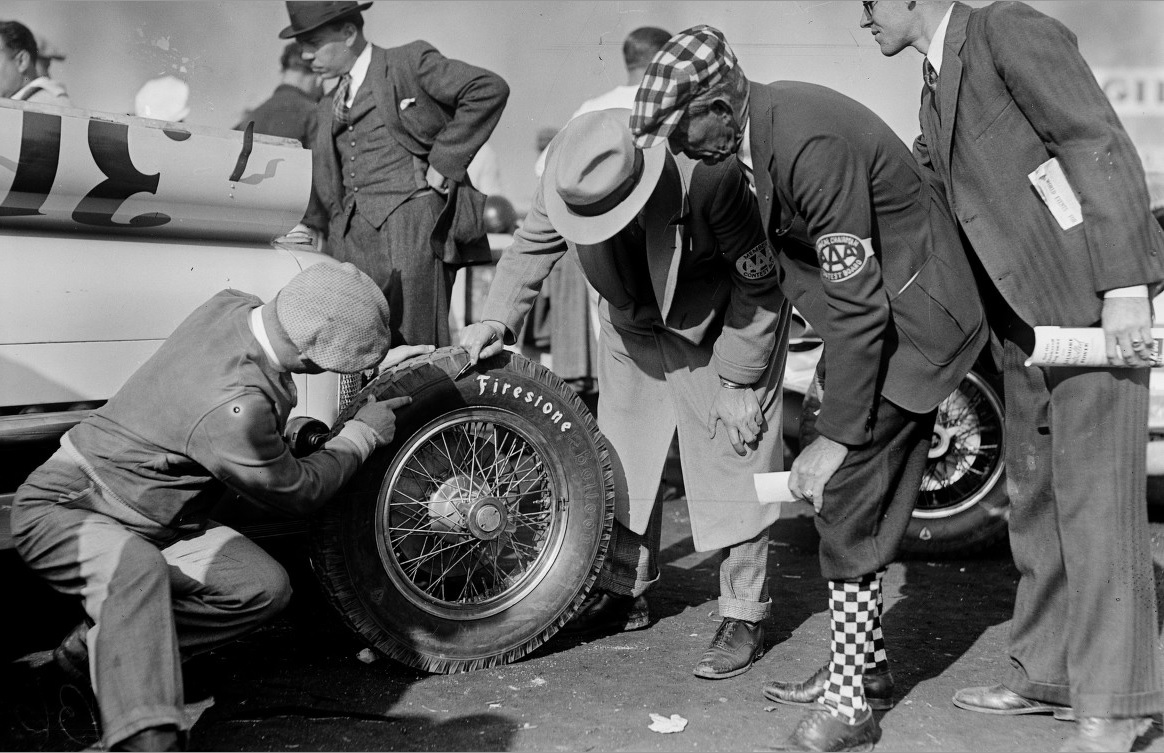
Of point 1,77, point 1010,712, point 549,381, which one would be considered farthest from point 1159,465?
point 1,77

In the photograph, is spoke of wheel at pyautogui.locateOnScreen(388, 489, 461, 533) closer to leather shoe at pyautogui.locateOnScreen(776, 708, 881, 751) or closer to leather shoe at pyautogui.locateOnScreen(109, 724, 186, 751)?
leather shoe at pyautogui.locateOnScreen(109, 724, 186, 751)

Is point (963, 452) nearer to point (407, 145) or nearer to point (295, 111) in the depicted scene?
point (407, 145)

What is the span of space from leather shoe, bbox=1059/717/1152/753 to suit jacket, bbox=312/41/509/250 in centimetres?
313

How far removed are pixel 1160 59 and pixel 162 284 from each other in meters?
3.58

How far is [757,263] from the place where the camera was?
3.23 m

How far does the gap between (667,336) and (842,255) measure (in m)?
1.06

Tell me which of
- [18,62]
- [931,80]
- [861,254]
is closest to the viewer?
[861,254]

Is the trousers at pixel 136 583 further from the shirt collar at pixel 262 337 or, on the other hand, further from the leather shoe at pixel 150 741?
the shirt collar at pixel 262 337

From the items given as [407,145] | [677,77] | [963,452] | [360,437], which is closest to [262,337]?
A: [360,437]

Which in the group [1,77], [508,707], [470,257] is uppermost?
[1,77]

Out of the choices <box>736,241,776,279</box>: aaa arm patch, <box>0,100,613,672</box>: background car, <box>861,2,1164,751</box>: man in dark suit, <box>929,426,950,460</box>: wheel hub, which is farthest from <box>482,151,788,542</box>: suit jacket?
<box>929,426,950,460</box>: wheel hub

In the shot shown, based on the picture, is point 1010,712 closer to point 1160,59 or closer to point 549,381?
point 549,381

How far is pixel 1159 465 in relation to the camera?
4949 millimetres

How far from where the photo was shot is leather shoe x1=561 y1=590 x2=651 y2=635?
12.3ft
